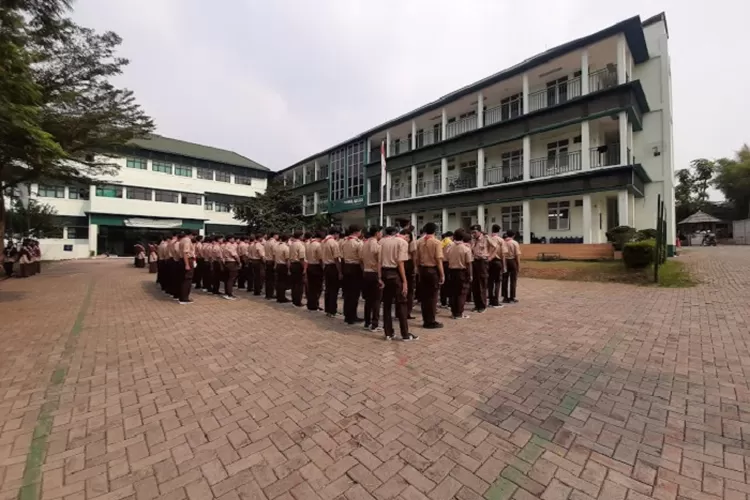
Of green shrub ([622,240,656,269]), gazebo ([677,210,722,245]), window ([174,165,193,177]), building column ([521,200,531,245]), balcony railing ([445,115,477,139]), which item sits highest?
window ([174,165,193,177])

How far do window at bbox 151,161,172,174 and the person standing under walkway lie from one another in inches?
1581

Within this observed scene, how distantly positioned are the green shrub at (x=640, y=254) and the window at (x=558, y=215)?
7134mm

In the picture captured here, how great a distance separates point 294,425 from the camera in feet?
9.16

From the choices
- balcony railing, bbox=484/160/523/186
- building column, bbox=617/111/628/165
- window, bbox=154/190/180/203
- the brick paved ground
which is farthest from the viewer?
window, bbox=154/190/180/203

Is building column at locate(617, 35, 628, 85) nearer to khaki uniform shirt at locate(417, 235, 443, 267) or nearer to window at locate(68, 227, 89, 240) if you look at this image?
khaki uniform shirt at locate(417, 235, 443, 267)

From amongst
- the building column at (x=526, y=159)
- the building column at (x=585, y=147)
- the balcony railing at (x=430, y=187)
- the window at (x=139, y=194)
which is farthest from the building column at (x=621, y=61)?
the window at (x=139, y=194)

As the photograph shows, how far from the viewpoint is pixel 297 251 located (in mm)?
8359

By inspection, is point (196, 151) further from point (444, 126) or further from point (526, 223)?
point (526, 223)

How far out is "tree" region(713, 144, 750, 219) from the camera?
3786cm

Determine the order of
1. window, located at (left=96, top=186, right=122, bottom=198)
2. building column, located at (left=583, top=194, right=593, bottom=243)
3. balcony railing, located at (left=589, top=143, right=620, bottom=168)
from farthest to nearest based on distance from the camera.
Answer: window, located at (left=96, top=186, right=122, bottom=198), building column, located at (left=583, top=194, right=593, bottom=243), balcony railing, located at (left=589, top=143, right=620, bottom=168)

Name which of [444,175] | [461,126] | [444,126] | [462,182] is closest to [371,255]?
[462,182]

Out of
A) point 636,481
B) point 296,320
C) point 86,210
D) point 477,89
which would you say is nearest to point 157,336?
point 296,320

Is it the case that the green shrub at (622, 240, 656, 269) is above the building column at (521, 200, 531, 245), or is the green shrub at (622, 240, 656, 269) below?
below

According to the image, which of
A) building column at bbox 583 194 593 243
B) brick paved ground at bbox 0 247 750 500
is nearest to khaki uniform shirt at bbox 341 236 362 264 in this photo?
brick paved ground at bbox 0 247 750 500
